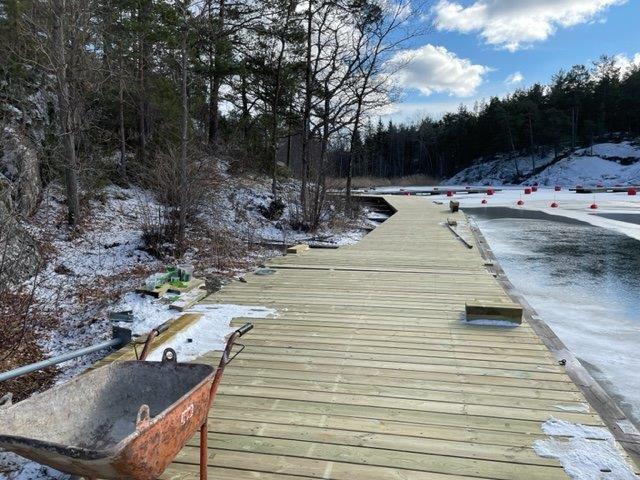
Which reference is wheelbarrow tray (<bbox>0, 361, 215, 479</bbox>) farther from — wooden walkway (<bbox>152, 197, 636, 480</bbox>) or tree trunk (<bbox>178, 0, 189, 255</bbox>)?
tree trunk (<bbox>178, 0, 189, 255</bbox>)

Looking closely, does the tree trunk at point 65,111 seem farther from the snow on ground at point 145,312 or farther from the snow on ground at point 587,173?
the snow on ground at point 587,173

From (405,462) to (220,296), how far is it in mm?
3590

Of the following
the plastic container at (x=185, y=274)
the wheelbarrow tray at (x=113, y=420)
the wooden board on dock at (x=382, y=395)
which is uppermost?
the wheelbarrow tray at (x=113, y=420)

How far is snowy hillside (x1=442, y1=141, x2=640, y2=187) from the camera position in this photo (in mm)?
46700

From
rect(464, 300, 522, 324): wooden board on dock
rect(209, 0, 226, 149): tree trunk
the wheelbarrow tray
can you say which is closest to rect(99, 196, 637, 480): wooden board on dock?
rect(464, 300, 522, 324): wooden board on dock

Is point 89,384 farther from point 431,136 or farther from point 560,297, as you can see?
point 431,136

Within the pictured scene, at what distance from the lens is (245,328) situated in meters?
2.53

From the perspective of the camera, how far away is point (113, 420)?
199cm

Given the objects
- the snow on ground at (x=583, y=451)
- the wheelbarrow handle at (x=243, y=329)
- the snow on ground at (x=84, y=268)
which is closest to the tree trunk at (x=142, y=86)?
the snow on ground at (x=84, y=268)

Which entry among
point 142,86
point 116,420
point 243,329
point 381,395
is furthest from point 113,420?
point 142,86

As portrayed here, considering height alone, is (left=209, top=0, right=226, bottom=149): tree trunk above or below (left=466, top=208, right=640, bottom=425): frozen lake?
above

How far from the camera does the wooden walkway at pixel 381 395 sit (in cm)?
233

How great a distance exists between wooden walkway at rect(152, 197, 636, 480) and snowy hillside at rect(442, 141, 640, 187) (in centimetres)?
4726

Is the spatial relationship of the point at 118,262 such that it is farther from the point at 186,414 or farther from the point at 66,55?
the point at 186,414
